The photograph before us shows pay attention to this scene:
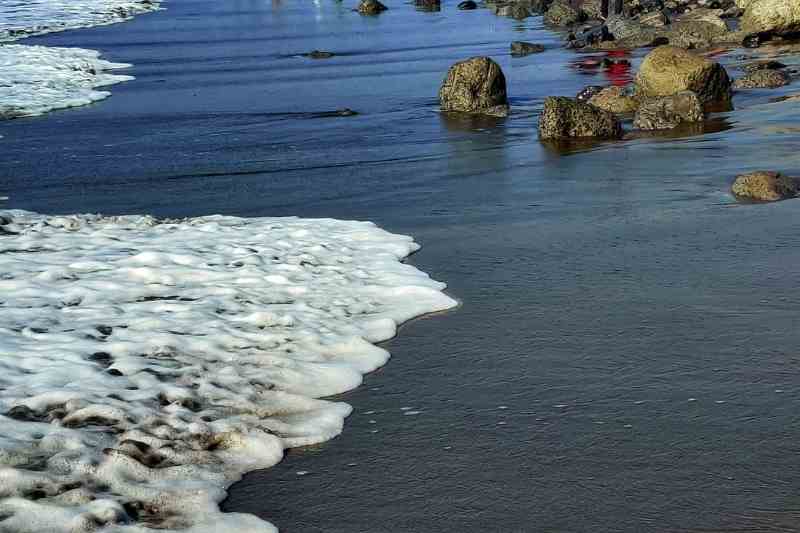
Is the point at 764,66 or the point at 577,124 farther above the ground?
the point at 764,66

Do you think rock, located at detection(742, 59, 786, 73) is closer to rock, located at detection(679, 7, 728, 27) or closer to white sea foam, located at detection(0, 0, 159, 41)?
rock, located at detection(679, 7, 728, 27)

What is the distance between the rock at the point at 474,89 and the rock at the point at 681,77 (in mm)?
2169

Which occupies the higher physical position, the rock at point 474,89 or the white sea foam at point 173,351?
the rock at point 474,89

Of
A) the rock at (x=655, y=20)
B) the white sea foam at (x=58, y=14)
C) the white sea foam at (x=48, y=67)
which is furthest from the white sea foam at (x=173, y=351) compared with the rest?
the white sea foam at (x=58, y=14)

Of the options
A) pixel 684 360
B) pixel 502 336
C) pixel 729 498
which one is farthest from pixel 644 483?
pixel 502 336

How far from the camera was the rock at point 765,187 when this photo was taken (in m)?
9.41

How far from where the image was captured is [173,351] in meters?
6.43

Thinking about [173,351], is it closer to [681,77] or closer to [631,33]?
[681,77]

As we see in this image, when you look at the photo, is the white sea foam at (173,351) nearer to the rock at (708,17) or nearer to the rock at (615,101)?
the rock at (615,101)

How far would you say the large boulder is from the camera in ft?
77.3

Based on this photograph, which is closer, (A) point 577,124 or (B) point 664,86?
(A) point 577,124

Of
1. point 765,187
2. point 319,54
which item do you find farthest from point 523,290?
point 319,54

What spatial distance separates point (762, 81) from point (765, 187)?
8165 millimetres

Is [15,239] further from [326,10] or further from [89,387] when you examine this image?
[326,10]
